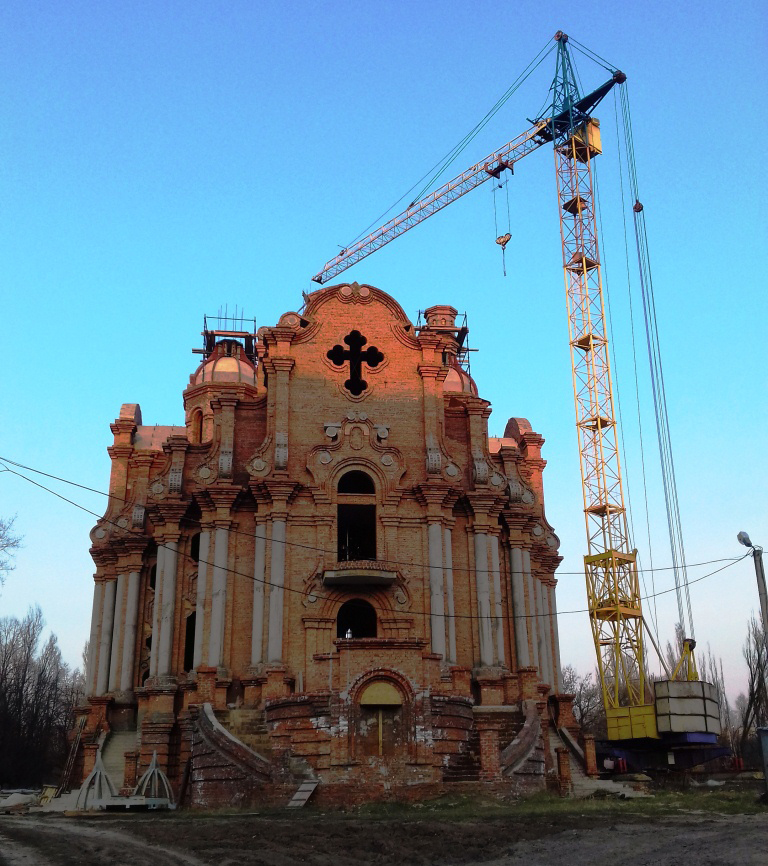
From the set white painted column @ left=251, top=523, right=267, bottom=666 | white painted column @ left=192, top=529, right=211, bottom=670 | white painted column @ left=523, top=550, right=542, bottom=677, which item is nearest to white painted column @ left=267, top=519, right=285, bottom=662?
white painted column @ left=251, top=523, right=267, bottom=666

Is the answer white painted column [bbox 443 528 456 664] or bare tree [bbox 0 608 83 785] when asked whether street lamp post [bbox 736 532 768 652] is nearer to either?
white painted column [bbox 443 528 456 664]

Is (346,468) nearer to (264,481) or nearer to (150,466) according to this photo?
(264,481)

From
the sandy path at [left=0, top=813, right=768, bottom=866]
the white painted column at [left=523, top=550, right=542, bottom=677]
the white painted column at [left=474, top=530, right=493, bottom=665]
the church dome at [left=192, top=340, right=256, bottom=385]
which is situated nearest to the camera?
the sandy path at [left=0, top=813, right=768, bottom=866]

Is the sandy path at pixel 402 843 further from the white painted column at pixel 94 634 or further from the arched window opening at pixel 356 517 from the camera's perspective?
the white painted column at pixel 94 634

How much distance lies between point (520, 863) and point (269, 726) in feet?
46.3

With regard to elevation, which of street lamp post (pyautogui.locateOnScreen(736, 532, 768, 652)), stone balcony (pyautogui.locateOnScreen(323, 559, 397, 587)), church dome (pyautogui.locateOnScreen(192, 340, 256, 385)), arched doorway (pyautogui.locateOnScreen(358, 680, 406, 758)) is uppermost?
church dome (pyautogui.locateOnScreen(192, 340, 256, 385))

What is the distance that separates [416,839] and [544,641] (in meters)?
22.4

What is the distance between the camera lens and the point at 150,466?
41.8 metres

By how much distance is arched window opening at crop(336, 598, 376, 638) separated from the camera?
130 ft

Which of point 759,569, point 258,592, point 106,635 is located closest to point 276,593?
point 258,592

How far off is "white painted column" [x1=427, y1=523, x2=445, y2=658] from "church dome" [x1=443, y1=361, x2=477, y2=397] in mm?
10636

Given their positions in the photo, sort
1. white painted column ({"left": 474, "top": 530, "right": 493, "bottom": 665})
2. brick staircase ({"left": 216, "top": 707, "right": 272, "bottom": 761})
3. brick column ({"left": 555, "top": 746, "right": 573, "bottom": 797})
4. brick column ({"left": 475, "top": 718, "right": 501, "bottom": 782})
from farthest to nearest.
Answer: white painted column ({"left": 474, "top": 530, "right": 493, "bottom": 665}) < brick column ({"left": 555, "top": 746, "right": 573, "bottom": 797}) < brick staircase ({"left": 216, "top": 707, "right": 272, "bottom": 761}) < brick column ({"left": 475, "top": 718, "right": 501, "bottom": 782})

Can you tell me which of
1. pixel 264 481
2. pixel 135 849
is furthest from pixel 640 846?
pixel 264 481

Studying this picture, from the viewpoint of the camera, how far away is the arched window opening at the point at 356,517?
37281mm
